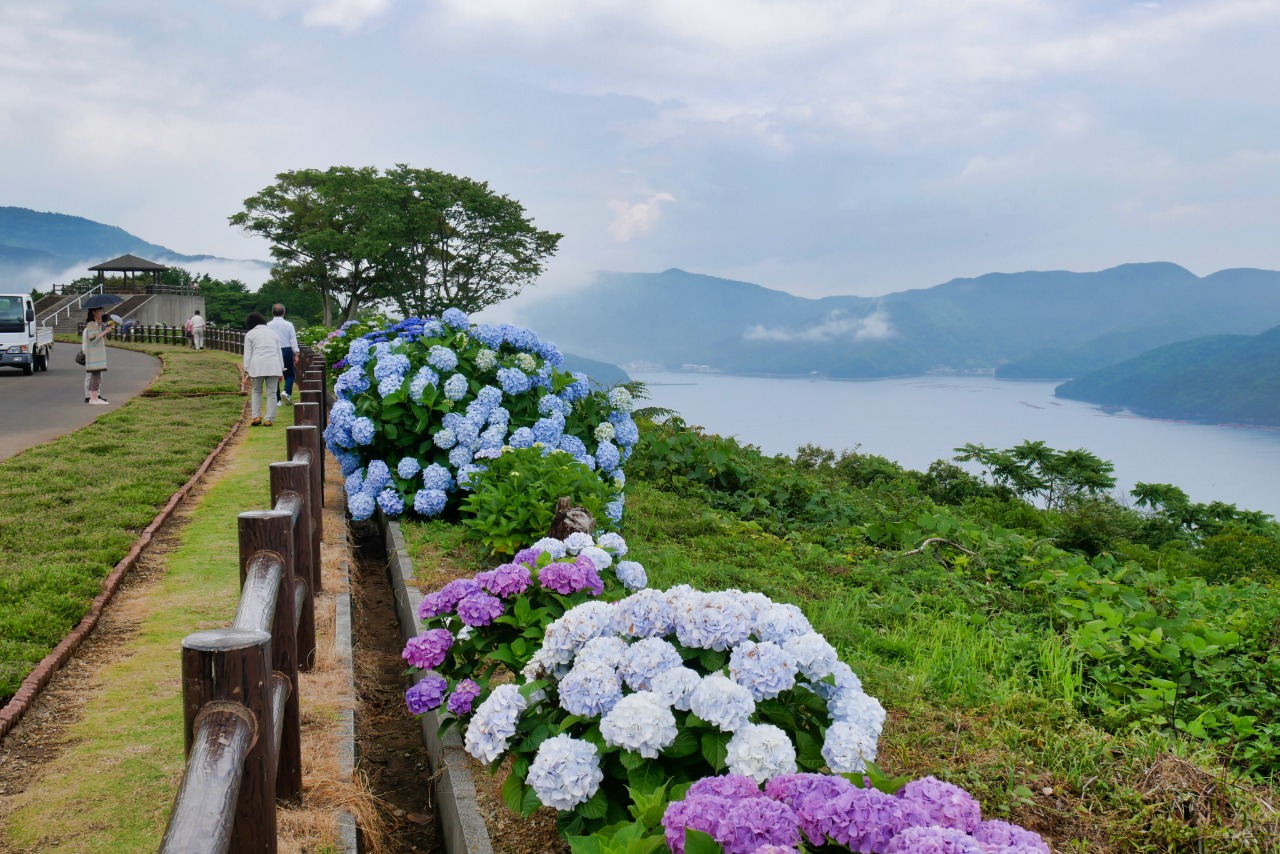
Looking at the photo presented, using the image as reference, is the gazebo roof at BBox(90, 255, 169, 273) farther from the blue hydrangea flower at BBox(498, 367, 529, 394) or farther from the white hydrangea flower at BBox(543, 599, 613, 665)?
the white hydrangea flower at BBox(543, 599, 613, 665)

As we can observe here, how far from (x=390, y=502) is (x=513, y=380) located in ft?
4.43

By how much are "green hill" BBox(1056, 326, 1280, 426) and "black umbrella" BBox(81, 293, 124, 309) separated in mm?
70638

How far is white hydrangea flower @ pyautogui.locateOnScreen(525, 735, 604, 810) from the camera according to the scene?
8.14ft

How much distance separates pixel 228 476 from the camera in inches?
372

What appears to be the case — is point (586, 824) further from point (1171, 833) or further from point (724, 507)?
point (724, 507)

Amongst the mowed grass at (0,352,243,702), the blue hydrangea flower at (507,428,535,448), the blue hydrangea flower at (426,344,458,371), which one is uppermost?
the blue hydrangea flower at (426,344,458,371)

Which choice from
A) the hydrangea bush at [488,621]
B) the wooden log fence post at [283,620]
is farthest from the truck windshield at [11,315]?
the hydrangea bush at [488,621]

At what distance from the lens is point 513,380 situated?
23.2 ft

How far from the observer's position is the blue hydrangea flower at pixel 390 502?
23.3 feet

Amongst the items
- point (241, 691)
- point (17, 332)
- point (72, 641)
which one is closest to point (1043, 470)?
point (72, 641)

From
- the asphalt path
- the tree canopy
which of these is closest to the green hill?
the tree canopy

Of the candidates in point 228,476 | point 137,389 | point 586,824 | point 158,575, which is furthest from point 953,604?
point 137,389

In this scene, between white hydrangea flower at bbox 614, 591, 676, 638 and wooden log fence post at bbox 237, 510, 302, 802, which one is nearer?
white hydrangea flower at bbox 614, 591, 676, 638

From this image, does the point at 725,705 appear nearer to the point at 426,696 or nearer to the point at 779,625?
the point at 779,625
